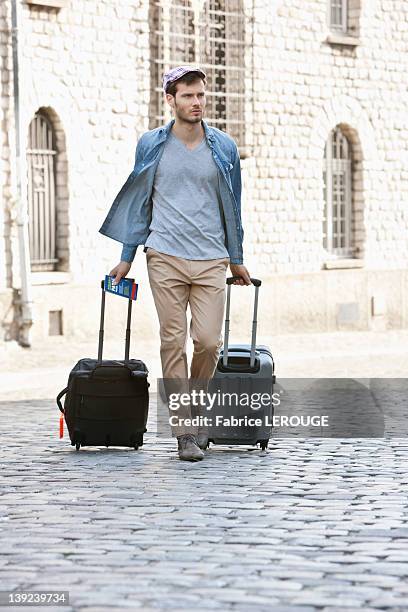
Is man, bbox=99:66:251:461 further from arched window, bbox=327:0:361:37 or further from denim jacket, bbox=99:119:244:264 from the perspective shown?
arched window, bbox=327:0:361:37

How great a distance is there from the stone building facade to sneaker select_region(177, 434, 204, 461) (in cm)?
1092

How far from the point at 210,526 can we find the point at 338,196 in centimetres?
1970

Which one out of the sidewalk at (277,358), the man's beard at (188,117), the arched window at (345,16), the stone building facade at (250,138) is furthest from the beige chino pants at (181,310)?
the arched window at (345,16)

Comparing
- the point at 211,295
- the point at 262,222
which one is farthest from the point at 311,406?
the point at 262,222

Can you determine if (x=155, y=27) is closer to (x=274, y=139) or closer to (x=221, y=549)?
(x=274, y=139)

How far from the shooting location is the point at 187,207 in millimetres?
9438

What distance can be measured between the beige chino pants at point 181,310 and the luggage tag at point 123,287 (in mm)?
120

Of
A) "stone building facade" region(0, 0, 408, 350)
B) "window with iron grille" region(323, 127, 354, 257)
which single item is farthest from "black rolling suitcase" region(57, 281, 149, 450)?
"window with iron grille" region(323, 127, 354, 257)

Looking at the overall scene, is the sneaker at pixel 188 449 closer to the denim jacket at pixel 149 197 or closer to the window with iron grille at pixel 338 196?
the denim jacket at pixel 149 197

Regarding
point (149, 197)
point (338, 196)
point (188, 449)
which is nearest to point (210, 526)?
point (188, 449)

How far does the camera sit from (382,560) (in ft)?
21.1

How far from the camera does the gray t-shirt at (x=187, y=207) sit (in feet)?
30.8

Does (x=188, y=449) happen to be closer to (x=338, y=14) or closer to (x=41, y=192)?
(x=41, y=192)

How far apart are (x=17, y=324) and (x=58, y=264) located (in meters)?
1.55
